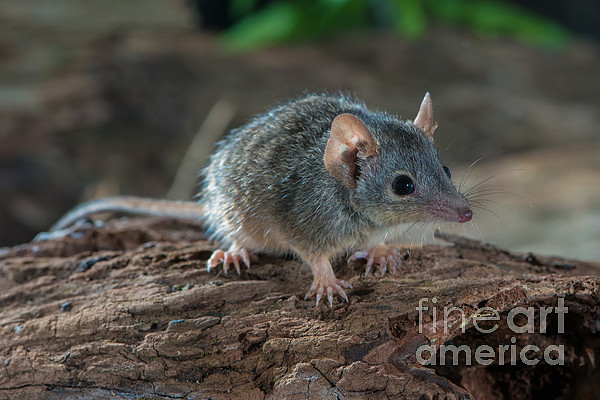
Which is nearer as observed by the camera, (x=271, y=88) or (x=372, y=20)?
(x=271, y=88)


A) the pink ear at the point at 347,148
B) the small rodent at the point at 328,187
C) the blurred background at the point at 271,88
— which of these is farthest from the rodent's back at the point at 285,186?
the blurred background at the point at 271,88

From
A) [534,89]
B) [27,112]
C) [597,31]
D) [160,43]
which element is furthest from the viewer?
[597,31]

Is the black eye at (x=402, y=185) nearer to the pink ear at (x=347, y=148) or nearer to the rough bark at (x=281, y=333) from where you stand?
the pink ear at (x=347, y=148)

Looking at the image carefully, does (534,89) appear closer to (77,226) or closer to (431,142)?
(431,142)

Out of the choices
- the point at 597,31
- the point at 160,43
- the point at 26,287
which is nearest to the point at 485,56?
the point at 597,31

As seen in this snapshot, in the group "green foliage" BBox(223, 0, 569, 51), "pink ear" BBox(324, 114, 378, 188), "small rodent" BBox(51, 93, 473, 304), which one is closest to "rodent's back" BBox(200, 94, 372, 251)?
"small rodent" BBox(51, 93, 473, 304)

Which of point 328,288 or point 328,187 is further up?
point 328,187

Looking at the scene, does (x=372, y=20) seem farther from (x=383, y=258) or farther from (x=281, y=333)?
(x=281, y=333)

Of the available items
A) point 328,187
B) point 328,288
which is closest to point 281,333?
point 328,288
